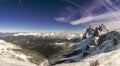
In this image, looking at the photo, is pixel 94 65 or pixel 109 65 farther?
pixel 109 65

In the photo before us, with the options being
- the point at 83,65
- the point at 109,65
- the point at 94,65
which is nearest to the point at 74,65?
the point at 83,65

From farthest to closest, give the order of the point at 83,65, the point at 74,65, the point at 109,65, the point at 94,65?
the point at 74,65
the point at 83,65
the point at 109,65
the point at 94,65

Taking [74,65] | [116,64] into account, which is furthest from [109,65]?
[74,65]

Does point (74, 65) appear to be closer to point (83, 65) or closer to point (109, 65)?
point (83, 65)

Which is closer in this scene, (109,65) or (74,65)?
(109,65)

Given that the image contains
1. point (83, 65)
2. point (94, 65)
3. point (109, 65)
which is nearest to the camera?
point (94, 65)

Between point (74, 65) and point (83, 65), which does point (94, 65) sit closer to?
point (83, 65)

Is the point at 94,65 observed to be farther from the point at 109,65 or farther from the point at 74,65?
the point at 74,65

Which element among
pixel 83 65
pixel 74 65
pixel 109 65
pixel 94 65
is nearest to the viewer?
pixel 94 65

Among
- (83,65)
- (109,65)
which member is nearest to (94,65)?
(109,65)
